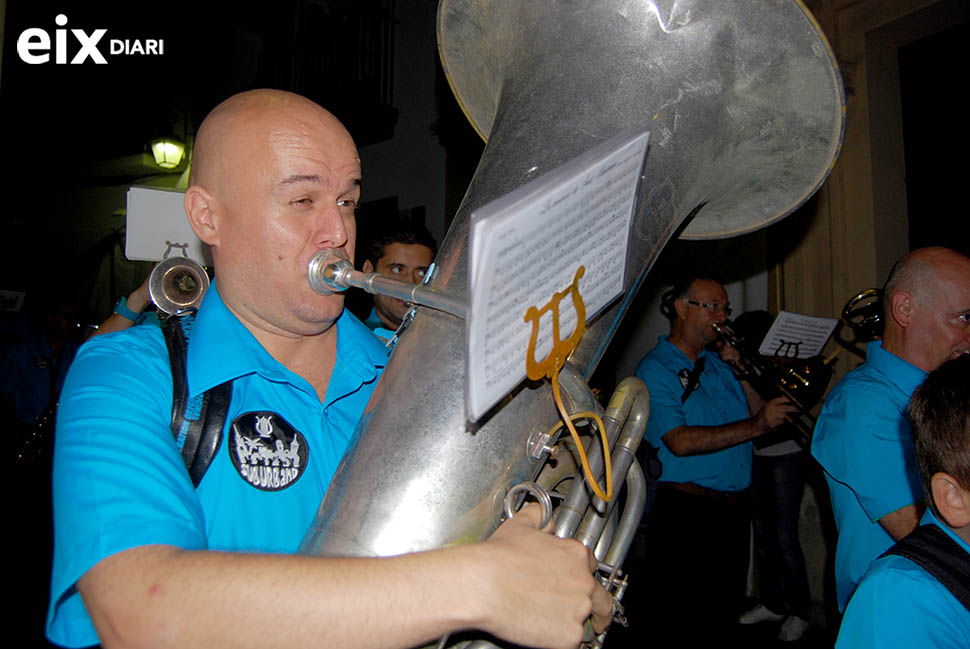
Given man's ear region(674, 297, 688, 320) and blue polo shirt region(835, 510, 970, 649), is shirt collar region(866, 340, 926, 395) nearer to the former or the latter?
blue polo shirt region(835, 510, 970, 649)

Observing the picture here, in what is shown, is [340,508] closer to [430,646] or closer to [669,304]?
[430,646]

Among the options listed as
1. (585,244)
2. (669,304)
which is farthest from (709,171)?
(669,304)

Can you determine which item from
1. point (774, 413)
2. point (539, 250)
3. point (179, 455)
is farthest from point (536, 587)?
point (774, 413)

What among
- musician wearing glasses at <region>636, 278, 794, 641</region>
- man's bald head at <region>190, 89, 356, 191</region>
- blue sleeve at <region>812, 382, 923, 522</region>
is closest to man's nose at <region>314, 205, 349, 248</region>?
man's bald head at <region>190, 89, 356, 191</region>

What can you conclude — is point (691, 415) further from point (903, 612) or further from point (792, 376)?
point (903, 612)

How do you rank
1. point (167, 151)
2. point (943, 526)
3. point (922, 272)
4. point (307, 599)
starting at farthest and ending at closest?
1. point (167, 151)
2. point (922, 272)
3. point (943, 526)
4. point (307, 599)

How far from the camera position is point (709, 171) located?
1.35 metres

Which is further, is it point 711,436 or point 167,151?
point 167,151

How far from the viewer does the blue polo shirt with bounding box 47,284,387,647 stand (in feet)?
2.73

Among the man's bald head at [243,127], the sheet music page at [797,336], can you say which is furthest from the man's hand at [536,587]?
the sheet music page at [797,336]

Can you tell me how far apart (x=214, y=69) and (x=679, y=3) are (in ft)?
39.1

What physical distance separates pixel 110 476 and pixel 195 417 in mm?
215

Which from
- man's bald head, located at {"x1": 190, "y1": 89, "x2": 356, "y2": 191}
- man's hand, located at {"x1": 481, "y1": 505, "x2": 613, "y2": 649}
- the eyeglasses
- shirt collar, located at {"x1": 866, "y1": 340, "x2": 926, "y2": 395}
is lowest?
man's hand, located at {"x1": 481, "y1": 505, "x2": 613, "y2": 649}

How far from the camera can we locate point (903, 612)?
4.36 ft
